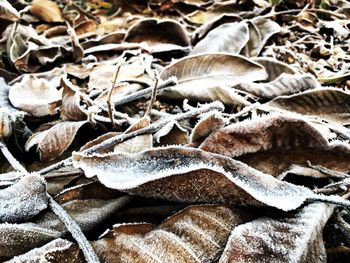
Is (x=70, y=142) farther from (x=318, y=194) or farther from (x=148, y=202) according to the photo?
(x=318, y=194)

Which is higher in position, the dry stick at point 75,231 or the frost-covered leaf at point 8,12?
the frost-covered leaf at point 8,12

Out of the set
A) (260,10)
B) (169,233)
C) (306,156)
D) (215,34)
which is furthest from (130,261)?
(260,10)

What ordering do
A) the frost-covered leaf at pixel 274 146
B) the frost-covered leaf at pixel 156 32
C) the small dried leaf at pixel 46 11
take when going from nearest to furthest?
the frost-covered leaf at pixel 274 146 → the frost-covered leaf at pixel 156 32 → the small dried leaf at pixel 46 11

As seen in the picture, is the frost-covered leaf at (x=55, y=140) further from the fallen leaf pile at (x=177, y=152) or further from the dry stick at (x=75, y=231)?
the dry stick at (x=75, y=231)

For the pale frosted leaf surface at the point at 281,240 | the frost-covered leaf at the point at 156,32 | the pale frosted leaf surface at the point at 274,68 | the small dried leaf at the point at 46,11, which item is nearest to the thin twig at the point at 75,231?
the pale frosted leaf surface at the point at 281,240

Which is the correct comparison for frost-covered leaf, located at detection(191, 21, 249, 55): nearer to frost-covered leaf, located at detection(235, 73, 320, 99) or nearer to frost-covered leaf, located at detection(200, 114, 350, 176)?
frost-covered leaf, located at detection(235, 73, 320, 99)

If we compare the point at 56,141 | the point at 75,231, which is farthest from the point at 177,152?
the point at 56,141
